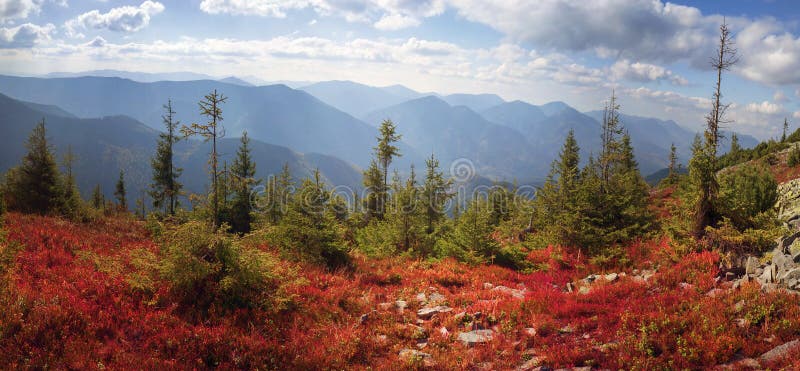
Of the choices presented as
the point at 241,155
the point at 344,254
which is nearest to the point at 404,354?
the point at 344,254

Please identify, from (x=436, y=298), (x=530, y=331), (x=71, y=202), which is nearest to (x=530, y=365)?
(x=530, y=331)

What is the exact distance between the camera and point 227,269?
9.00m

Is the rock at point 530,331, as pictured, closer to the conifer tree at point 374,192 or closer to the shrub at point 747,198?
the shrub at point 747,198

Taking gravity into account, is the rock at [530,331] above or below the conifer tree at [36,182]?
below

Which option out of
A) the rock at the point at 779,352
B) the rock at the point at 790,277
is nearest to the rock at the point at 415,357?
the rock at the point at 779,352

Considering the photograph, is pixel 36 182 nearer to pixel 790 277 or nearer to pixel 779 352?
pixel 779 352

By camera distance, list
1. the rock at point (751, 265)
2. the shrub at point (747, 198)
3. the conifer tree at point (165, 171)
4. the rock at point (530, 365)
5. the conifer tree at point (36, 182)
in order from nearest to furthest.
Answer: the rock at point (530, 365), the rock at point (751, 265), the shrub at point (747, 198), the conifer tree at point (36, 182), the conifer tree at point (165, 171)

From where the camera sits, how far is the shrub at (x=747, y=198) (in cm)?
1063

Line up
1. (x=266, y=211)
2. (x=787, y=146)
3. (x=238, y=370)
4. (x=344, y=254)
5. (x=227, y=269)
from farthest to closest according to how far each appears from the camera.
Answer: (x=787, y=146) → (x=266, y=211) → (x=344, y=254) → (x=227, y=269) → (x=238, y=370)

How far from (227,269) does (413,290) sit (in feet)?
20.3

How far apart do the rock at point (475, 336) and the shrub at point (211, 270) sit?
190 inches

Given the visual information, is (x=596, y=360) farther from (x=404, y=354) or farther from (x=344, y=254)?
(x=344, y=254)

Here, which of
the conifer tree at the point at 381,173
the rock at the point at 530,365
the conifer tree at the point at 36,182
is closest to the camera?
the rock at the point at 530,365

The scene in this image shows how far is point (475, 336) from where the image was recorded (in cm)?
884
